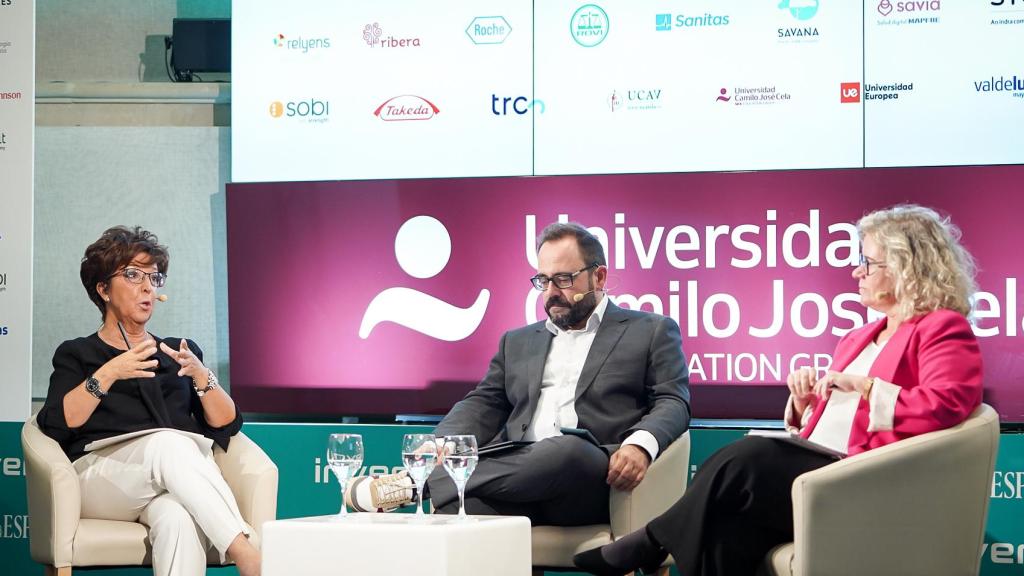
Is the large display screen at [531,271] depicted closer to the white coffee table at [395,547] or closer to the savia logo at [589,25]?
the savia logo at [589,25]

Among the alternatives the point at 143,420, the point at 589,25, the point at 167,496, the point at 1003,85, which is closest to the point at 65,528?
the point at 167,496

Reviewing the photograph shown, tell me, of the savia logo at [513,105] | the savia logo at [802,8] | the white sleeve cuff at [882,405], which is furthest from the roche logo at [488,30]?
the white sleeve cuff at [882,405]

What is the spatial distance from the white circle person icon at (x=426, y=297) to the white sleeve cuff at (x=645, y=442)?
131 centimetres

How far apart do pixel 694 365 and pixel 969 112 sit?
4.77 feet

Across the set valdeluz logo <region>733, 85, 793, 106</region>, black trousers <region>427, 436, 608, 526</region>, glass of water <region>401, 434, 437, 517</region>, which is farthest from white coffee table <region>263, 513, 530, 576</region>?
valdeluz logo <region>733, 85, 793, 106</region>

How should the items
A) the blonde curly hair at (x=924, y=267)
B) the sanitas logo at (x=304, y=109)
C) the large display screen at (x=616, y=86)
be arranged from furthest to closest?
the sanitas logo at (x=304, y=109) → the large display screen at (x=616, y=86) → the blonde curly hair at (x=924, y=267)

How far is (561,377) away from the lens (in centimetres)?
394

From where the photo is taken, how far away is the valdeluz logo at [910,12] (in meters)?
4.48

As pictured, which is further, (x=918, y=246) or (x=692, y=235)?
(x=692, y=235)

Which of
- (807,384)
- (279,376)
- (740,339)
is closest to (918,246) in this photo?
(807,384)

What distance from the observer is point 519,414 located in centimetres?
391

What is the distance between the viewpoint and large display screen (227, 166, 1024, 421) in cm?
433

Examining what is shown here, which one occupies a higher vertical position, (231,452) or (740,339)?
(740,339)

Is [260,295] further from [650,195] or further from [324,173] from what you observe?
[650,195]
